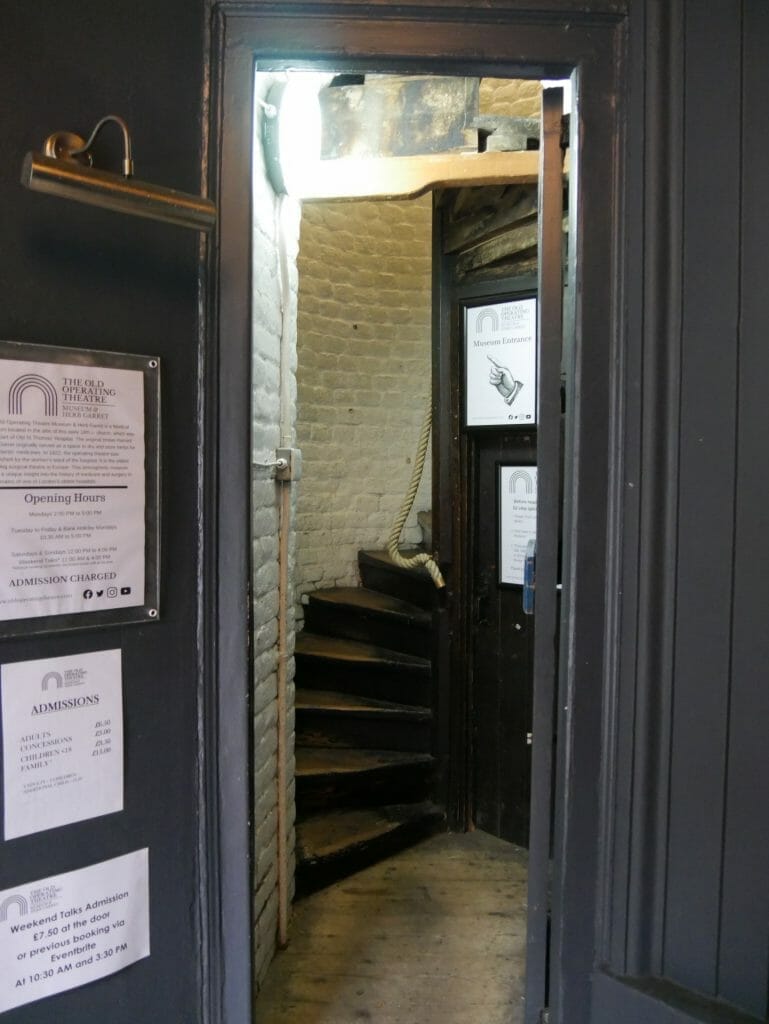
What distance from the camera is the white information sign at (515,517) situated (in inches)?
115

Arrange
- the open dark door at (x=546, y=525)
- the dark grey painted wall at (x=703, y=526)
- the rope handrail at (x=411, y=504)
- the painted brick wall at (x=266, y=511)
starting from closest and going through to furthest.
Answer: the dark grey painted wall at (x=703, y=526)
the open dark door at (x=546, y=525)
the painted brick wall at (x=266, y=511)
the rope handrail at (x=411, y=504)

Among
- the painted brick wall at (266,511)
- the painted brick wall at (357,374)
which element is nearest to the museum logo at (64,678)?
the painted brick wall at (266,511)

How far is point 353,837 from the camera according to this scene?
2.79 m

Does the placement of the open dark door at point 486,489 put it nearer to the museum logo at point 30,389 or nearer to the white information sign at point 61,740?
the white information sign at point 61,740

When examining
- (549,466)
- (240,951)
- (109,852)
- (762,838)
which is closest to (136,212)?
(549,466)

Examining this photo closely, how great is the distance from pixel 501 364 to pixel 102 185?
6.49ft

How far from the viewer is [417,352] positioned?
3959 mm

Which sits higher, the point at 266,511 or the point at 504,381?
the point at 504,381

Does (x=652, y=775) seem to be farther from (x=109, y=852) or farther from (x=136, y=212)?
(x=136, y=212)

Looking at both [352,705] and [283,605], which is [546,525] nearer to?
[283,605]

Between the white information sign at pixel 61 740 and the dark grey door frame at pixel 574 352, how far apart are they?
0.61ft

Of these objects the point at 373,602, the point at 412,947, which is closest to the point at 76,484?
the point at 412,947

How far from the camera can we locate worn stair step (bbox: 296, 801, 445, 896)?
8.69 feet

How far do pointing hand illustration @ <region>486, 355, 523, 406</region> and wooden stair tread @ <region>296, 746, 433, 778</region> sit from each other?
→ 1.48 m
